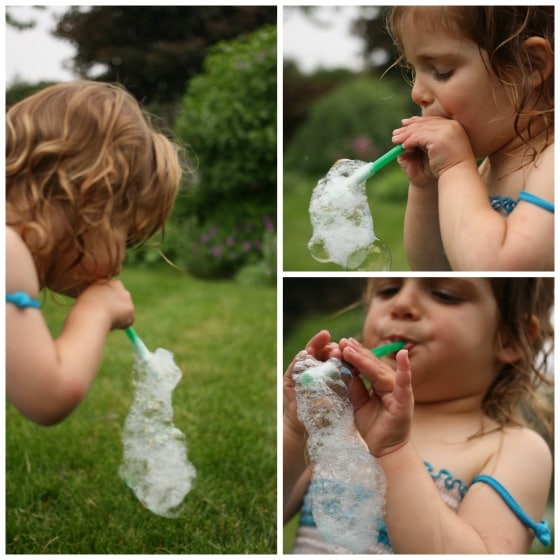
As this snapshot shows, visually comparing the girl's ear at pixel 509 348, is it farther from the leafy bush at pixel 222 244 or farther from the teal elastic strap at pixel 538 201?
the leafy bush at pixel 222 244

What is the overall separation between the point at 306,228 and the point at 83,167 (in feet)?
5.90

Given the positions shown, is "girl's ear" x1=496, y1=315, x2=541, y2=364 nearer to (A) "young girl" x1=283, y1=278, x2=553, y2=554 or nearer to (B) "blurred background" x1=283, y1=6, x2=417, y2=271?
(A) "young girl" x1=283, y1=278, x2=553, y2=554

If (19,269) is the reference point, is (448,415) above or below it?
below

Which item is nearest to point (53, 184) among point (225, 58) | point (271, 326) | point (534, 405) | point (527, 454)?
point (527, 454)

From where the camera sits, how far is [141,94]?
112 inches

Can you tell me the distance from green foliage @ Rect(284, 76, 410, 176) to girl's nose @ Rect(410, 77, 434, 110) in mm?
3290

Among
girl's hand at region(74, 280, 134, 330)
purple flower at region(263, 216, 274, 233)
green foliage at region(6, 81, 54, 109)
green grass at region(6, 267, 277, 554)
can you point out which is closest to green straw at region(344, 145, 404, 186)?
girl's hand at region(74, 280, 134, 330)

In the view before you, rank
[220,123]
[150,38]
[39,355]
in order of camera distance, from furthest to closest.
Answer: [220,123], [150,38], [39,355]

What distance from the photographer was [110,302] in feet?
3.69

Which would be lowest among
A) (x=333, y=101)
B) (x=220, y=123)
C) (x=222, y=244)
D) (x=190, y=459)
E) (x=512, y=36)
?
(x=222, y=244)

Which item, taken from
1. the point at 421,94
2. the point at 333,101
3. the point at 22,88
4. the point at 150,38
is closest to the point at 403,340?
the point at 421,94

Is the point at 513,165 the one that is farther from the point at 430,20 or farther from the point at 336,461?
the point at 336,461

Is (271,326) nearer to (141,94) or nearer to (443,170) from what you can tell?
(141,94)

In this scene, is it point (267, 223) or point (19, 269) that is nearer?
point (19, 269)
